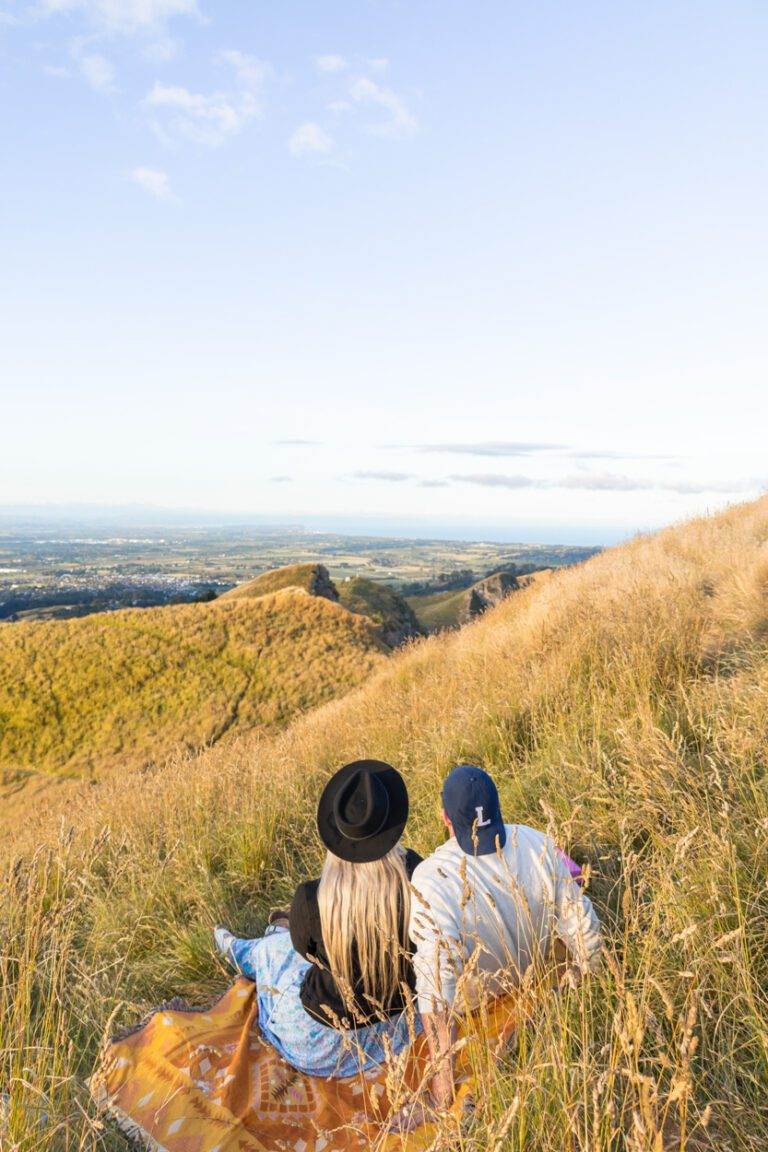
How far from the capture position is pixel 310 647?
24.7 metres

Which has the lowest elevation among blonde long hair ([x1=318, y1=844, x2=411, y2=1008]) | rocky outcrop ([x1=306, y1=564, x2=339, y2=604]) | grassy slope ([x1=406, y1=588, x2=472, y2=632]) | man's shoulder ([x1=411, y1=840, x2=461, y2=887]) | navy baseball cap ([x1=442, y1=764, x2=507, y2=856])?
grassy slope ([x1=406, y1=588, x2=472, y2=632])

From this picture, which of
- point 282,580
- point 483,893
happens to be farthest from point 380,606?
point 483,893

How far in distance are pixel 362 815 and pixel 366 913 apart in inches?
15.3

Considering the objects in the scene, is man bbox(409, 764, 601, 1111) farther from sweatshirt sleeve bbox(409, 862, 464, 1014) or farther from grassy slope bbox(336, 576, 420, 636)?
grassy slope bbox(336, 576, 420, 636)

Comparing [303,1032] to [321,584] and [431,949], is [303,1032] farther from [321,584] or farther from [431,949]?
[321,584]

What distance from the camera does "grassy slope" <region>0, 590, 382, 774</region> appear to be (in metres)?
21.1

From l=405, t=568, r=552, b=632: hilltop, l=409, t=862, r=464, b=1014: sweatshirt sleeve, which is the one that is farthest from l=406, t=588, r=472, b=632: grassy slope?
l=409, t=862, r=464, b=1014: sweatshirt sleeve

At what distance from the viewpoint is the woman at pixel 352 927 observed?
250 centimetres

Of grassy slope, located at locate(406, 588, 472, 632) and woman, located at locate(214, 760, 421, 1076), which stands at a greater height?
woman, located at locate(214, 760, 421, 1076)

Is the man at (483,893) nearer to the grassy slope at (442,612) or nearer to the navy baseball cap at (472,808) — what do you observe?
the navy baseball cap at (472,808)

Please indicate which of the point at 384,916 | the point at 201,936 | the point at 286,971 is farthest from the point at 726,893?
the point at 201,936

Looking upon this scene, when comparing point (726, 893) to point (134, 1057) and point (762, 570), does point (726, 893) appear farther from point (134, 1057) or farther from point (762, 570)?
point (762, 570)

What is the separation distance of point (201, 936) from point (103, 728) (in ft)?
64.3

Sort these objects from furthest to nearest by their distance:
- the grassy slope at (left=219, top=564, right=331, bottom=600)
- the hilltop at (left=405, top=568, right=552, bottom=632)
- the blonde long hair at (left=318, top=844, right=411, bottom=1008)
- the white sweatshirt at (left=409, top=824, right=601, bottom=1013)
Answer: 1. the grassy slope at (left=219, top=564, right=331, bottom=600)
2. the hilltop at (left=405, top=568, right=552, bottom=632)
3. the blonde long hair at (left=318, top=844, right=411, bottom=1008)
4. the white sweatshirt at (left=409, top=824, right=601, bottom=1013)
